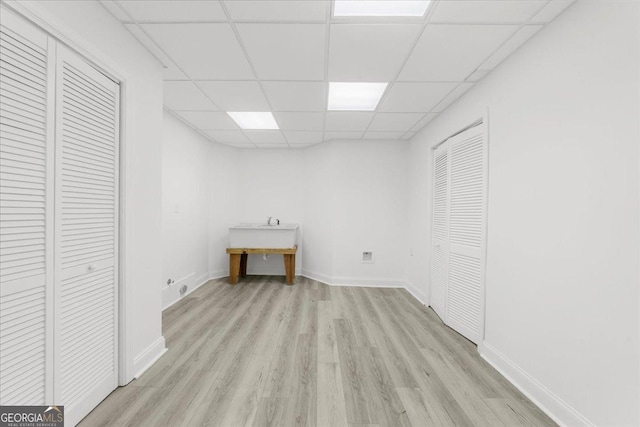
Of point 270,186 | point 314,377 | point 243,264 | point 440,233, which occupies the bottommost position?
point 314,377

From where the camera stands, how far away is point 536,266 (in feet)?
5.90

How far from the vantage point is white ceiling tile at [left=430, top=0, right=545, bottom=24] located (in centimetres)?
158

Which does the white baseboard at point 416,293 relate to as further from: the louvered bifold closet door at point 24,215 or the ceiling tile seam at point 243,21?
the louvered bifold closet door at point 24,215

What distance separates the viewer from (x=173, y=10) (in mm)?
1667

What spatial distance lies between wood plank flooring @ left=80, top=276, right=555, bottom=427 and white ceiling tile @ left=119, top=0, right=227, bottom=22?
7.98 feet

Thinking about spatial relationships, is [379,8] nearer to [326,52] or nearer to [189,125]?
[326,52]

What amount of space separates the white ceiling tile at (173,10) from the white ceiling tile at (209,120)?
5.33 feet

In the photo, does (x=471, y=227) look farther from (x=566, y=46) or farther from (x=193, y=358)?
(x=193, y=358)

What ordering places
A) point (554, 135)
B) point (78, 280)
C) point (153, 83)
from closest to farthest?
point (78, 280), point (554, 135), point (153, 83)

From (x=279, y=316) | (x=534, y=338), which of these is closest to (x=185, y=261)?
(x=279, y=316)

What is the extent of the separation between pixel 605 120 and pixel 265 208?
4571 millimetres

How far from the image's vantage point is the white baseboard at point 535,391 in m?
1.53

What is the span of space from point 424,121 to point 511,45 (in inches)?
63.9

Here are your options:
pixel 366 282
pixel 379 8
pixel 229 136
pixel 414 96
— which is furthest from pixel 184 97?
pixel 366 282
